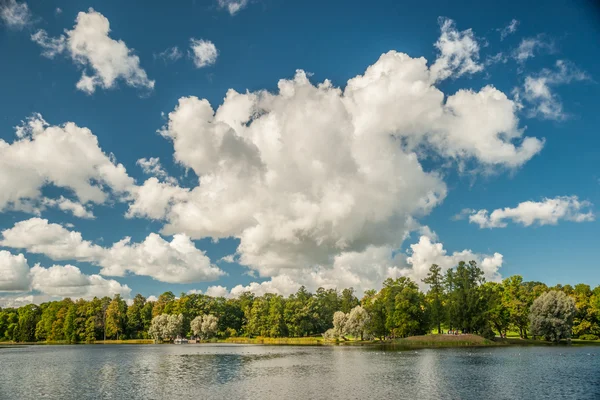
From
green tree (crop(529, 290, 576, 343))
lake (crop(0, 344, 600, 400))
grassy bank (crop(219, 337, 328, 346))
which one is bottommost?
grassy bank (crop(219, 337, 328, 346))

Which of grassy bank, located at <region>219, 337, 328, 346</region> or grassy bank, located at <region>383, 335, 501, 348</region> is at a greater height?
grassy bank, located at <region>383, 335, 501, 348</region>

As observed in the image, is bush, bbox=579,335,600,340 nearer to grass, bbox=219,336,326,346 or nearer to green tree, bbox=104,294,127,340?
grass, bbox=219,336,326,346

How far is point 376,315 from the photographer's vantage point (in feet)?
445

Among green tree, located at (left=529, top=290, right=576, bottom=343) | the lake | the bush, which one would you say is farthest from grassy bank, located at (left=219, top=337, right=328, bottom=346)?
the lake

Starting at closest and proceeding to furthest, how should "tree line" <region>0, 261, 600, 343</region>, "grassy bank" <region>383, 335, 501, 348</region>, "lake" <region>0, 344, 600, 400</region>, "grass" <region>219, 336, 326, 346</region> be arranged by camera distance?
1. "lake" <region>0, 344, 600, 400</region>
2. "grassy bank" <region>383, 335, 501, 348</region>
3. "tree line" <region>0, 261, 600, 343</region>
4. "grass" <region>219, 336, 326, 346</region>

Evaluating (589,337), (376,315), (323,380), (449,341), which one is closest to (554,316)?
(589,337)

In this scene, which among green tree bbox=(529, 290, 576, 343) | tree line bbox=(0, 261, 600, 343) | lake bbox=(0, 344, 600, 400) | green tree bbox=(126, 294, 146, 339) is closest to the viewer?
lake bbox=(0, 344, 600, 400)

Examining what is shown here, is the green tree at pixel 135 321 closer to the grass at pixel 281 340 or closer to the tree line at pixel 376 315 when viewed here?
the tree line at pixel 376 315

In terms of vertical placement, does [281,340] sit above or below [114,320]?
below

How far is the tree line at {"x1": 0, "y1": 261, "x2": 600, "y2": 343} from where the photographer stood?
123m

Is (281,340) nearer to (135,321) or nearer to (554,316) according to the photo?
(135,321)

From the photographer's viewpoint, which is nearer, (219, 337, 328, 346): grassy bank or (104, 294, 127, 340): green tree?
(219, 337, 328, 346): grassy bank

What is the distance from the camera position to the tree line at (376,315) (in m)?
123

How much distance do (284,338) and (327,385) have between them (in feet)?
385
